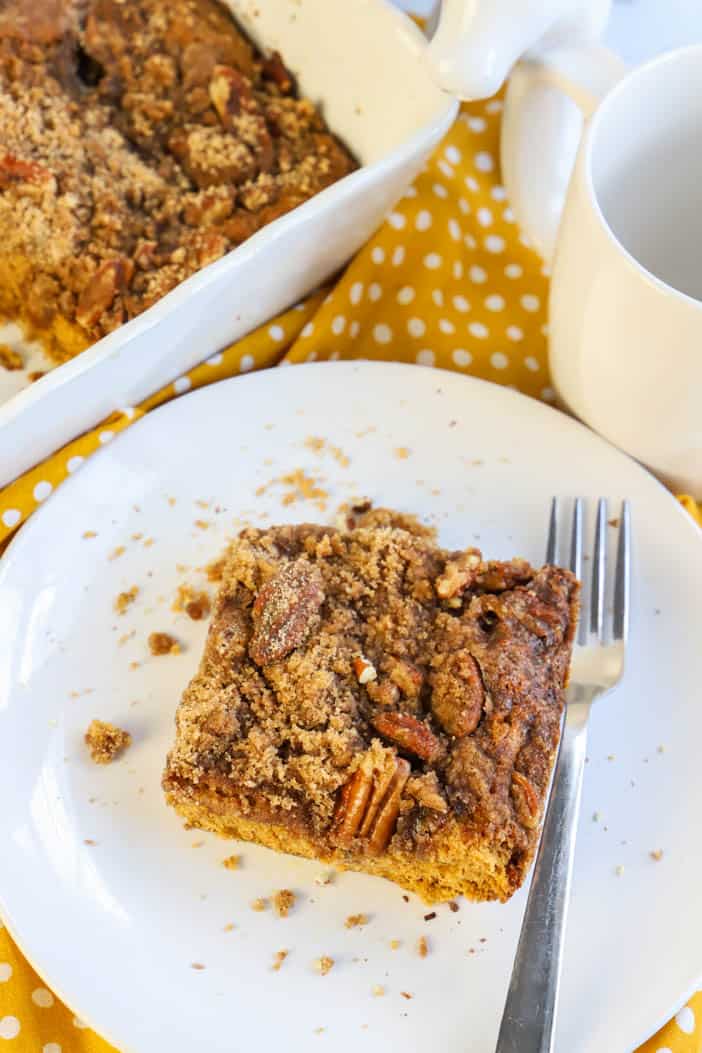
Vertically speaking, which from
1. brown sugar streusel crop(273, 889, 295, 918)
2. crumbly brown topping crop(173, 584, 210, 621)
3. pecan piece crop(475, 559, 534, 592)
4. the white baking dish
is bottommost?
brown sugar streusel crop(273, 889, 295, 918)

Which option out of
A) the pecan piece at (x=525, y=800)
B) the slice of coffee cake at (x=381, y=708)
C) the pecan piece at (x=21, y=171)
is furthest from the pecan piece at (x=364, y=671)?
the pecan piece at (x=21, y=171)

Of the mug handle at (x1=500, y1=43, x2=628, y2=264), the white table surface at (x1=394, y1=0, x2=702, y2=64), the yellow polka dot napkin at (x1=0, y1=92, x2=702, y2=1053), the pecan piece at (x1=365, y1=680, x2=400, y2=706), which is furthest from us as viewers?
the white table surface at (x1=394, y1=0, x2=702, y2=64)

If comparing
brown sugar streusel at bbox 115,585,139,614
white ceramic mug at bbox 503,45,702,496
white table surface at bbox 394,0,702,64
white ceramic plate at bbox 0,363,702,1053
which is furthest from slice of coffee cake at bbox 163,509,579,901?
white table surface at bbox 394,0,702,64

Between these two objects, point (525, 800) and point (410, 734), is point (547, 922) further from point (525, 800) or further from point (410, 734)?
point (410, 734)

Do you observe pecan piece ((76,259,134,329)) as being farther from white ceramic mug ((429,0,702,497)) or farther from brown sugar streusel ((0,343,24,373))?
white ceramic mug ((429,0,702,497))

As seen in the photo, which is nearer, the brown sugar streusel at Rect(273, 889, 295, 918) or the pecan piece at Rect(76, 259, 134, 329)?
the brown sugar streusel at Rect(273, 889, 295, 918)

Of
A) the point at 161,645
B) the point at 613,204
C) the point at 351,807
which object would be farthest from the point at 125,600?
the point at 613,204
